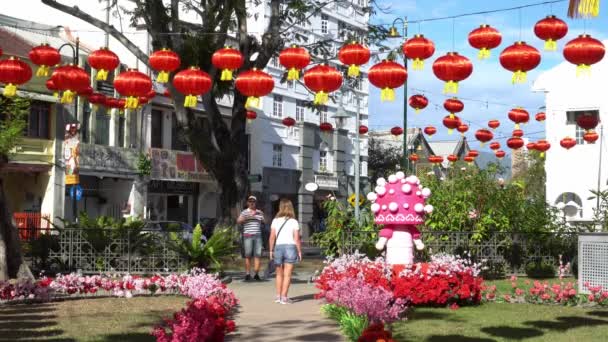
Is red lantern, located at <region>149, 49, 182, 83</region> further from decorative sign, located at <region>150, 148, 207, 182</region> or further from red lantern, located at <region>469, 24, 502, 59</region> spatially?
decorative sign, located at <region>150, 148, 207, 182</region>

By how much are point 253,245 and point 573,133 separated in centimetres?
1887

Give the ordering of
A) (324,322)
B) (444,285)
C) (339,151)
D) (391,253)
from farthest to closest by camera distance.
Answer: (339,151) → (391,253) → (444,285) → (324,322)

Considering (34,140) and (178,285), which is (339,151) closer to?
(34,140)

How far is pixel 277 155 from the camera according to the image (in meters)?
49.4

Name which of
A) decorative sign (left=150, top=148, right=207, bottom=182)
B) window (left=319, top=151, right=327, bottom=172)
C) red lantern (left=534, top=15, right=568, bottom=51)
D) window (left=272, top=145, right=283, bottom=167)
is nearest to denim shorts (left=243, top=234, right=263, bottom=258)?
red lantern (left=534, top=15, right=568, bottom=51)

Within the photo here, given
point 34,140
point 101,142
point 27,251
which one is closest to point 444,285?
point 27,251

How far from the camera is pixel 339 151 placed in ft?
180

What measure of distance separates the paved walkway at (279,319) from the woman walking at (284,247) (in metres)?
0.30

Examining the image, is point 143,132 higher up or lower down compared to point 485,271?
higher up

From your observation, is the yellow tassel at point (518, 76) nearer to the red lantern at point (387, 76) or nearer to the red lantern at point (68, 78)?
the red lantern at point (387, 76)

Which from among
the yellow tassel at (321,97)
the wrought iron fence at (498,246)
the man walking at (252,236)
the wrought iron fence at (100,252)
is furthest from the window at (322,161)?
the yellow tassel at (321,97)

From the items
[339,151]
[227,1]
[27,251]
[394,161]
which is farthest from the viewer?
[394,161]

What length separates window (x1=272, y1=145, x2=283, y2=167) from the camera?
49.0 metres

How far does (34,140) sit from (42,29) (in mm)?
5293
